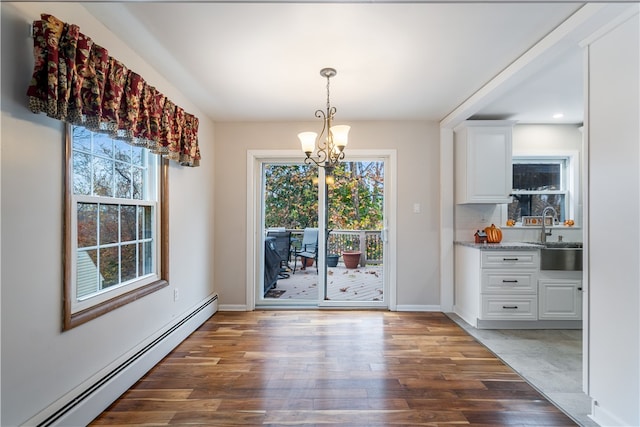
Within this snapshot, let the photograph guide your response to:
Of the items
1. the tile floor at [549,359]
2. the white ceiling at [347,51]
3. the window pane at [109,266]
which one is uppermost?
the white ceiling at [347,51]

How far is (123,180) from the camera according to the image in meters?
2.32

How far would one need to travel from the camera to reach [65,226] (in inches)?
65.8

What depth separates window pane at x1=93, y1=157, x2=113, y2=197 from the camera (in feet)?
6.61

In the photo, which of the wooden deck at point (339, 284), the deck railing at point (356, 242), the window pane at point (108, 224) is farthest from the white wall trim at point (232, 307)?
the window pane at point (108, 224)

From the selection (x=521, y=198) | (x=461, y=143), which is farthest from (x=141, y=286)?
(x=521, y=198)

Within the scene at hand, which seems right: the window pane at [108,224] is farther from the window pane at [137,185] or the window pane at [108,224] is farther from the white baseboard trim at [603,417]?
the white baseboard trim at [603,417]

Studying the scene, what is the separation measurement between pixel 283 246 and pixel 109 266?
2387 mm

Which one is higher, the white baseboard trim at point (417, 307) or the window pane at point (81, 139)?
the window pane at point (81, 139)

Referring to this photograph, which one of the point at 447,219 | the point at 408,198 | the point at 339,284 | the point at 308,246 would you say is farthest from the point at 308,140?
the point at 339,284

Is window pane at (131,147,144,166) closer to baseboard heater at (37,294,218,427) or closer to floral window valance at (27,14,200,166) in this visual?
floral window valance at (27,14,200,166)

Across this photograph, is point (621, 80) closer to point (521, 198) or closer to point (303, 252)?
point (521, 198)

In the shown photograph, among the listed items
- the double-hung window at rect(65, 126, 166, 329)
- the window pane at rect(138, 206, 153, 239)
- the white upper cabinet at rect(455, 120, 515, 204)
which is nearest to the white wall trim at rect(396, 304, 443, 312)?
the white upper cabinet at rect(455, 120, 515, 204)

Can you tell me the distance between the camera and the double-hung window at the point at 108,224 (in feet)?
5.89

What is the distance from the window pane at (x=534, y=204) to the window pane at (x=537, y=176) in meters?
0.11
